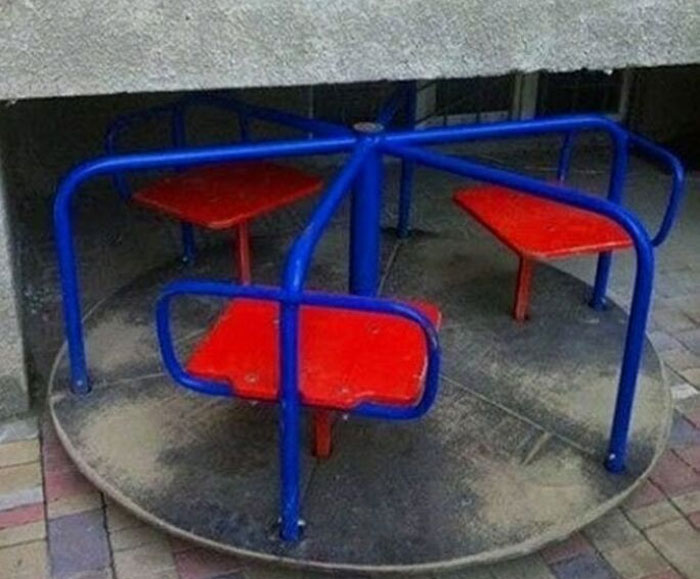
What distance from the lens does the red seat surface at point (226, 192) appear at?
3225 millimetres

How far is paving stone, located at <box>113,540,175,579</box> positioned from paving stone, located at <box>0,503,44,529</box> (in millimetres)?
291

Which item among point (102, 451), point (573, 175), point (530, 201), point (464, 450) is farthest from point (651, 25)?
point (573, 175)

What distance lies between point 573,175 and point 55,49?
3.43 metres

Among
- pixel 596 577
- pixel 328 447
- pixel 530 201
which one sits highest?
pixel 530 201

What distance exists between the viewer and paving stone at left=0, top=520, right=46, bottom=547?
8.03ft

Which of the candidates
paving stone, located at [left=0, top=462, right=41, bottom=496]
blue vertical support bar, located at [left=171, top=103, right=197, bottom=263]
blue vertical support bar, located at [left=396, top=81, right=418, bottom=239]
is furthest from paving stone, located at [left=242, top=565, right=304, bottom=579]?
blue vertical support bar, located at [left=396, top=81, right=418, bottom=239]

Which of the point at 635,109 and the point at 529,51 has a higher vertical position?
the point at 529,51

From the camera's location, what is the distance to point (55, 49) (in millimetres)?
2334

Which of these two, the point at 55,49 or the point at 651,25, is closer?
the point at 55,49

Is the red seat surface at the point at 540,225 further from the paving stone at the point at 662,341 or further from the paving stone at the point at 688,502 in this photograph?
the paving stone at the point at 688,502

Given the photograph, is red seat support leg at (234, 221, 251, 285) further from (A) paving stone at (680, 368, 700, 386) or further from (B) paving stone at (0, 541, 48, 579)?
(A) paving stone at (680, 368, 700, 386)

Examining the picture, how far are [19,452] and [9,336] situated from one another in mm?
361

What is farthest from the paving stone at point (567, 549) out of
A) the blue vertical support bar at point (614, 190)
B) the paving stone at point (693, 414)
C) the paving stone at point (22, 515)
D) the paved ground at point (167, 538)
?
the paving stone at point (22, 515)

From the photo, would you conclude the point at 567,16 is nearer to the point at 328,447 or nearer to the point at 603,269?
the point at 603,269
